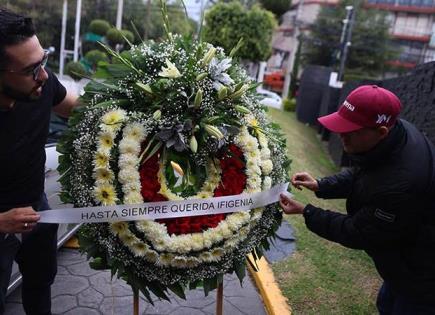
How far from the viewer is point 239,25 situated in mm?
→ 18672

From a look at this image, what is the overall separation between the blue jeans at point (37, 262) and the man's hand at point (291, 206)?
5.07 feet

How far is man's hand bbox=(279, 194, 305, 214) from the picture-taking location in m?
2.68

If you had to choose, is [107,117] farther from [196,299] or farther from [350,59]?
[350,59]

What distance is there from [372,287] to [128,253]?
281 centimetres

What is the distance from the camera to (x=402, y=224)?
2297 millimetres

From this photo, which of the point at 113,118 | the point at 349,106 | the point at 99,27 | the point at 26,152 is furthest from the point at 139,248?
the point at 99,27

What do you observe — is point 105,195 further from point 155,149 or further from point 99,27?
point 99,27

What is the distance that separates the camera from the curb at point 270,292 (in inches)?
146

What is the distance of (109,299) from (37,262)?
116 centimetres

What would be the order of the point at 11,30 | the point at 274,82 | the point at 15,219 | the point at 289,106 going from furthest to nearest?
1. the point at 274,82
2. the point at 289,106
3. the point at 15,219
4. the point at 11,30

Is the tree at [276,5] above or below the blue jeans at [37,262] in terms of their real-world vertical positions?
above

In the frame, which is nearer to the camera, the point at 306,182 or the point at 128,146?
the point at 128,146

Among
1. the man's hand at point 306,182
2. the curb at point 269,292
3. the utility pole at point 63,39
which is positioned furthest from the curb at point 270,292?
the utility pole at point 63,39

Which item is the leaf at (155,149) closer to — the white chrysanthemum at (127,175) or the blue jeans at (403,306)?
the white chrysanthemum at (127,175)
